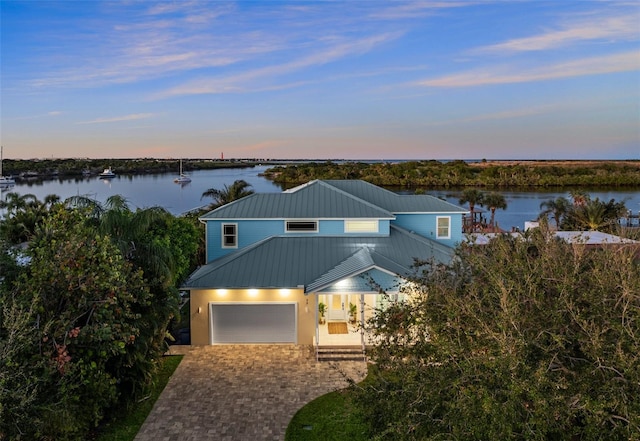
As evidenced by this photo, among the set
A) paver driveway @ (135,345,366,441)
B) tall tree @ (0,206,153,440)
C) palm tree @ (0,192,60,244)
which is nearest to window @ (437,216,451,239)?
paver driveway @ (135,345,366,441)

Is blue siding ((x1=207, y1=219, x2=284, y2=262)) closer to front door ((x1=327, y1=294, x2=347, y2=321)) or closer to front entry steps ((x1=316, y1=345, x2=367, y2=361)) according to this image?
front door ((x1=327, y1=294, x2=347, y2=321))

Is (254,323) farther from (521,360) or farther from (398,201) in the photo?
(521,360)

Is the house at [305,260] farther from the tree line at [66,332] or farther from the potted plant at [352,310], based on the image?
the tree line at [66,332]

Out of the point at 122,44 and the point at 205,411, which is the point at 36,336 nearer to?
the point at 205,411

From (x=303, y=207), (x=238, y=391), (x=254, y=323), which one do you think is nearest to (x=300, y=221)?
(x=303, y=207)

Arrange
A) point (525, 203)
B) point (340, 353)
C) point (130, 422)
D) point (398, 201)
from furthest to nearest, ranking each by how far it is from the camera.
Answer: point (525, 203), point (398, 201), point (340, 353), point (130, 422)

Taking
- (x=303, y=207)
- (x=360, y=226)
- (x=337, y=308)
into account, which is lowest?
(x=337, y=308)

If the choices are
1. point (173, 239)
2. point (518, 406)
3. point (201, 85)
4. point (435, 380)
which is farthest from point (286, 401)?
point (201, 85)

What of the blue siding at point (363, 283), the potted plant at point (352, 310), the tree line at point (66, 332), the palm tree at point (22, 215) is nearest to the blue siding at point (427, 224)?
the potted plant at point (352, 310)
